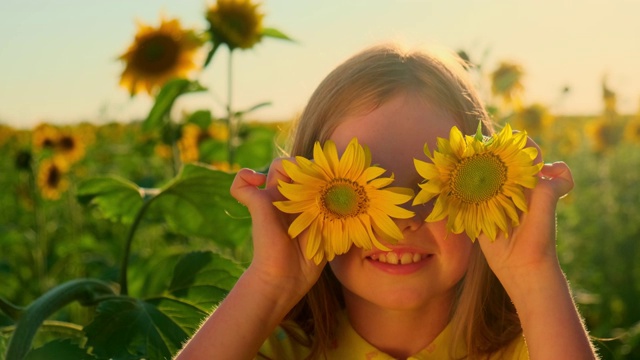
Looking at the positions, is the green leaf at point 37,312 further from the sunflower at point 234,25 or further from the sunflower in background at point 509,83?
the sunflower in background at point 509,83

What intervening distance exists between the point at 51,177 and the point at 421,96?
9.65 ft

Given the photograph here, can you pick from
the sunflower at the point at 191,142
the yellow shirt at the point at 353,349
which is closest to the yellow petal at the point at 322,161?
the yellow shirt at the point at 353,349

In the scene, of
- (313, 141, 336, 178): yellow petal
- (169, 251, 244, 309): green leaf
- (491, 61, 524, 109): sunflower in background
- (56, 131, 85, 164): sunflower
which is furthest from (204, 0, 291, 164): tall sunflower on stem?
(56, 131, 85, 164): sunflower

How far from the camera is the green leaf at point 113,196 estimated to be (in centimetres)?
145

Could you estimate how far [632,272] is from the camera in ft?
10.4

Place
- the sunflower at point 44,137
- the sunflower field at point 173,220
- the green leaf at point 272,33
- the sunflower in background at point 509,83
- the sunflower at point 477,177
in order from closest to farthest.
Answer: the sunflower at point 477,177
the sunflower field at point 173,220
the green leaf at point 272,33
the sunflower in background at point 509,83
the sunflower at point 44,137

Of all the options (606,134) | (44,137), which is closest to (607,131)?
(606,134)

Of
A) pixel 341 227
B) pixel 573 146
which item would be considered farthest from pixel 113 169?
pixel 341 227

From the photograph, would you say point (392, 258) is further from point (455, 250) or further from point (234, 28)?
point (234, 28)

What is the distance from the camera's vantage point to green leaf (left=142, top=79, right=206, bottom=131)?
1.76 metres

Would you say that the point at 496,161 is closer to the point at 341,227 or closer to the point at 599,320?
the point at 341,227

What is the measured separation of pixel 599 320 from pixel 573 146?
2002 mm

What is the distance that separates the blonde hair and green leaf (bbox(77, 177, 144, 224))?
1.11ft

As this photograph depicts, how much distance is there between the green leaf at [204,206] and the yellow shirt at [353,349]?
0.20 m
